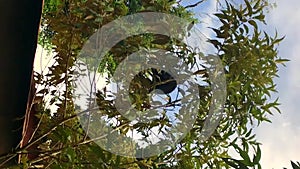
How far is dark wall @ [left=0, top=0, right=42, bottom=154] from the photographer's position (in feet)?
3.05

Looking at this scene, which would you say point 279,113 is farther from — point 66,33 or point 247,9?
point 66,33

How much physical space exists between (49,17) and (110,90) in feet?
0.94

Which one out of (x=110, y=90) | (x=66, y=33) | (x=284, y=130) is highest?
(x=66, y=33)

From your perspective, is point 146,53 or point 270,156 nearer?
point 270,156

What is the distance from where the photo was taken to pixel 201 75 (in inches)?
51.8

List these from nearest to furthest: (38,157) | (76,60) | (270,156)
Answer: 1. (270,156)
2. (38,157)
3. (76,60)

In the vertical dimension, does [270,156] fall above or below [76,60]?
below

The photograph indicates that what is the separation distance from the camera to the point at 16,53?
980 millimetres

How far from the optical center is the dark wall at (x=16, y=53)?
0.93 meters

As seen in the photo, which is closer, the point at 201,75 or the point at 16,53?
the point at 16,53

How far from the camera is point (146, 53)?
4.38 ft

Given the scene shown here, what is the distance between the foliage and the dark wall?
0.15 m

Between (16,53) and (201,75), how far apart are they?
1.84 feet

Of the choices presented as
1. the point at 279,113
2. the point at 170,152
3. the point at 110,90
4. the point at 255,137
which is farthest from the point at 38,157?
the point at 279,113
